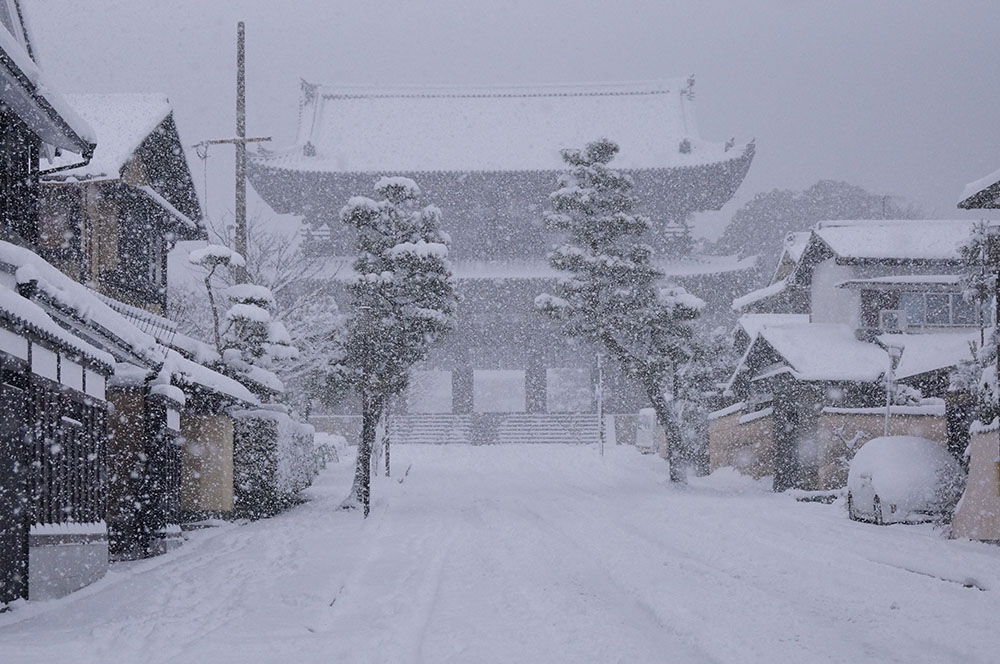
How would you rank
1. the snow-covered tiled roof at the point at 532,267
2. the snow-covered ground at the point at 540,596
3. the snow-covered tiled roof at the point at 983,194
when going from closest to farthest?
1. the snow-covered ground at the point at 540,596
2. the snow-covered tiled roof at the point at 983,194
3. the snow-covered tiled roof at the point at 532,267

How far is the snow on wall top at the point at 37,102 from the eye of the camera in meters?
9.41

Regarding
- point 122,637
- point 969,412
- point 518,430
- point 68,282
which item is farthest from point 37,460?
point 518,430

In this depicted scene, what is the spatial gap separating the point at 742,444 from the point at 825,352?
428 cm

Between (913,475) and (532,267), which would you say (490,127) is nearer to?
(532,267)

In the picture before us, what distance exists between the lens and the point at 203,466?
1659 cm

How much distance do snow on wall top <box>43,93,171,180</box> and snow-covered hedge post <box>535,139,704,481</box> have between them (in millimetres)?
9442

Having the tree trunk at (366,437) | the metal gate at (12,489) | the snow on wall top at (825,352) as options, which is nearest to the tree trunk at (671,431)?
the snow on wall top at (825,352)

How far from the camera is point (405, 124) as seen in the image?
142 ft

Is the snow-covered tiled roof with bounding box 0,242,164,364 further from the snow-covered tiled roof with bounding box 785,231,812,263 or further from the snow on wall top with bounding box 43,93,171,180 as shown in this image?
the snow-covered tiled roof with bounding box 785,231,812,263

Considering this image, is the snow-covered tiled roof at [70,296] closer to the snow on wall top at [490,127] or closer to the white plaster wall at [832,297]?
the white plaster wall at [832,297]

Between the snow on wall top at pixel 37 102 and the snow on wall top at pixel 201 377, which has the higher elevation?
the snow on wall top at pixel 37 102

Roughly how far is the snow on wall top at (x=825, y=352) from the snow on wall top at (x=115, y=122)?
14.9 meters

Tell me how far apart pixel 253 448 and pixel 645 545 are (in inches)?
339

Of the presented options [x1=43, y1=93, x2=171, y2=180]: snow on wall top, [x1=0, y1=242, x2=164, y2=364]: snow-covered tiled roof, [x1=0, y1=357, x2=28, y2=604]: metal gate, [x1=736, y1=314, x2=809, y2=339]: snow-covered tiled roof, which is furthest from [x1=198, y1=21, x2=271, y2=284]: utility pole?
[x1=736, y1=314, x2=809, y2=339]: snow-covered tiled roof
